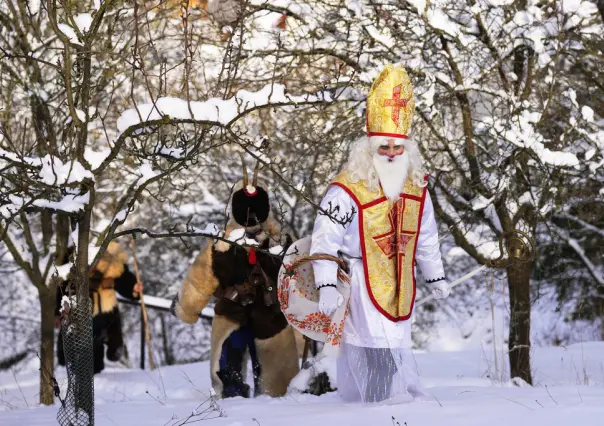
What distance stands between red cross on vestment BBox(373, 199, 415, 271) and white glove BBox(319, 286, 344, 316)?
1.23ft

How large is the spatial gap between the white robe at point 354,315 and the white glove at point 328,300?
0.04 meters

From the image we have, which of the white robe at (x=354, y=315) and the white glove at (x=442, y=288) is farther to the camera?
the white glove at (x=442, y=288)

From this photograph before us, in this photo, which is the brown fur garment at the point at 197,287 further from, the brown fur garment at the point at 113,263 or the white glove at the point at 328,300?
the brown fur garment at the point at 113,263

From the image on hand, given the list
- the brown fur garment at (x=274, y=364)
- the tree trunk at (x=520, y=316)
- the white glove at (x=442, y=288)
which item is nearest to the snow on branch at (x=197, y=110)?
the white glove at (x=442, y=288)

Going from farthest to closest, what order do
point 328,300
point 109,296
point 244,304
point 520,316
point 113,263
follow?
point 109,296
point 113,263
point 520,316
point 244,304
point 328,300

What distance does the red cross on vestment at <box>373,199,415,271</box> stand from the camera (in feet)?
16.5

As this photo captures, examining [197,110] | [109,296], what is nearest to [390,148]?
[197,110]

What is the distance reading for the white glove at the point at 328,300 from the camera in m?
4.85

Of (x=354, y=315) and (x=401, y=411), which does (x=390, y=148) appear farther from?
(x=401, y=411)

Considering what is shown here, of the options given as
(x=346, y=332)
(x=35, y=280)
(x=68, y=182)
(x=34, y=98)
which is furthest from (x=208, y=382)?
(x=68, y=182)

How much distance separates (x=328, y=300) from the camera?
4852 mm

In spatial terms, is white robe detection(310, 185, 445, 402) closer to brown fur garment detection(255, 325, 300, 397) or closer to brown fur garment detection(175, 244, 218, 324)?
brown fur garment detection(255, 325, 300, 397)

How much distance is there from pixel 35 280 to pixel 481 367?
4.11m

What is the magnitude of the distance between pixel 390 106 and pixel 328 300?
111 centimetres
